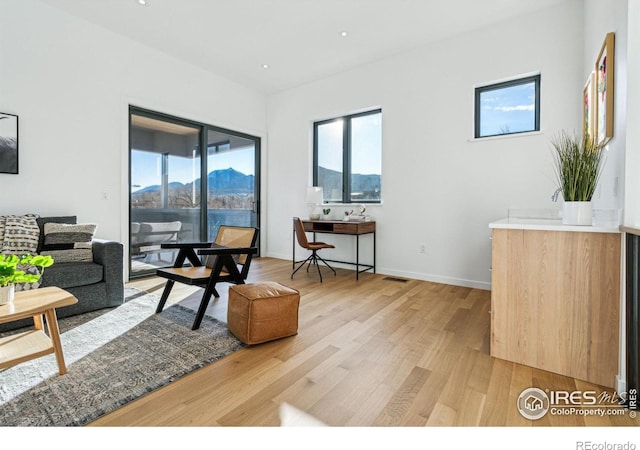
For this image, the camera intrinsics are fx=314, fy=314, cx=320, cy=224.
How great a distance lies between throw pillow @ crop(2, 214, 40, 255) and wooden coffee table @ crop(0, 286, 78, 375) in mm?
1186

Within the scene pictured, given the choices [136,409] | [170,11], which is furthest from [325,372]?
[170,11]

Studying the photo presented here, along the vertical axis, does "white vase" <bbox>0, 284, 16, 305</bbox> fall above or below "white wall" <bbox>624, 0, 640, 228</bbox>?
below

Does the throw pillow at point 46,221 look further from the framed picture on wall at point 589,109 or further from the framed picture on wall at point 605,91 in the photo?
the framed picture on wall at point 589,109

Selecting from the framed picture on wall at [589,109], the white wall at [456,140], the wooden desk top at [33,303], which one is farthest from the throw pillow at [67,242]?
the framed picture on wall at [589,109]

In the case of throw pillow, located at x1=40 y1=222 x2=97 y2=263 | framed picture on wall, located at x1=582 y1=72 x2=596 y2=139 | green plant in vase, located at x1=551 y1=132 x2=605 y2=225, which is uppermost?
framed picture on wall, located at x1=582 y1=72 x2=596 y2=139

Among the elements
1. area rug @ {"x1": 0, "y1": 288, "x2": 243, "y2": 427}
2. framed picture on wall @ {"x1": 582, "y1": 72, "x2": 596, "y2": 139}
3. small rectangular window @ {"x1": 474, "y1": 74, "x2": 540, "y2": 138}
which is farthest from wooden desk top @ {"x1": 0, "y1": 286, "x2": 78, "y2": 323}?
small rectangular window @ {"x1": 474, "y1": 74, "x2": 540, "y2": 138}

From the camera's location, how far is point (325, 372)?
183 cm

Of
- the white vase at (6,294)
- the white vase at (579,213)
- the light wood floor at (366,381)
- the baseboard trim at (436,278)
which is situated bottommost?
the light wood floor at (366,381)

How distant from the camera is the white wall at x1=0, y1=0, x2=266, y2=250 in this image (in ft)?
10.6

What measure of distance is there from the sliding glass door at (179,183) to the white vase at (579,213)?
4.56 meters

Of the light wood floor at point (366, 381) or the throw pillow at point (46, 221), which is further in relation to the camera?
the throw pillow at point (46, 221)

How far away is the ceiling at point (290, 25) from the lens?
335 centimetres

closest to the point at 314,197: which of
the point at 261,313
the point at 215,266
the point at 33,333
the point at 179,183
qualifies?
the point at 179,183

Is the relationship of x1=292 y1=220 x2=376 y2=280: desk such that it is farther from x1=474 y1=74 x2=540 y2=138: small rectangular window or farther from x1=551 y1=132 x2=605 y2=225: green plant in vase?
x1=551 y1=132 x2=605 y2=225: green plant in vase
